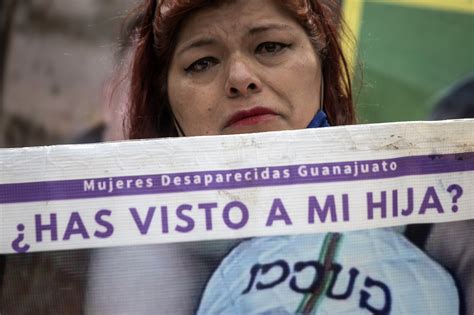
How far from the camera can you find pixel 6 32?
9.34 feet

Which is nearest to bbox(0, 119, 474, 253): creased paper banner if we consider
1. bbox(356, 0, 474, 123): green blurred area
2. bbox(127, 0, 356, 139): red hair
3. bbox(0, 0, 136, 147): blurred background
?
bbox(127, 0, 356, 139): red hair

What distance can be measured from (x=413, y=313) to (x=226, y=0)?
1.89 feet

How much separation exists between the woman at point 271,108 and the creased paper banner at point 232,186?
3cm

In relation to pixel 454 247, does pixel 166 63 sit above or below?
above

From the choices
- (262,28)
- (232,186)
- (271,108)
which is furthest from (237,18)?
(232,186)

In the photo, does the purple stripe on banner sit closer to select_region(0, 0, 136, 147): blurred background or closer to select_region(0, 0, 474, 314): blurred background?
select_region(0, 0, 474, 314): blurred background

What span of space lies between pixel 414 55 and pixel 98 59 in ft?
3.44

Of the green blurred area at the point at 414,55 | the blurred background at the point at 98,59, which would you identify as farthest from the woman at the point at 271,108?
the green blurred area at the point at 414,55

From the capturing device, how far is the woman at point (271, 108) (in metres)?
0.86

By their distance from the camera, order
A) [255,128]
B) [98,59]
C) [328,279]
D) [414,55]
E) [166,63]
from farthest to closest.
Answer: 1. [98,59]
2. [414,55]
3. [166,63]
4. [255,128]
5. [328,279]

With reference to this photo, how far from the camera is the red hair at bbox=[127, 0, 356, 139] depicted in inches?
50.8

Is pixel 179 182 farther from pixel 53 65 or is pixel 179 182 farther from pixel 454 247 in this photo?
pixel 53 65

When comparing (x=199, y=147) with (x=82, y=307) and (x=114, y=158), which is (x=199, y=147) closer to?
(x=114, y=158)

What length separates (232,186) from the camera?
881 millimetres
